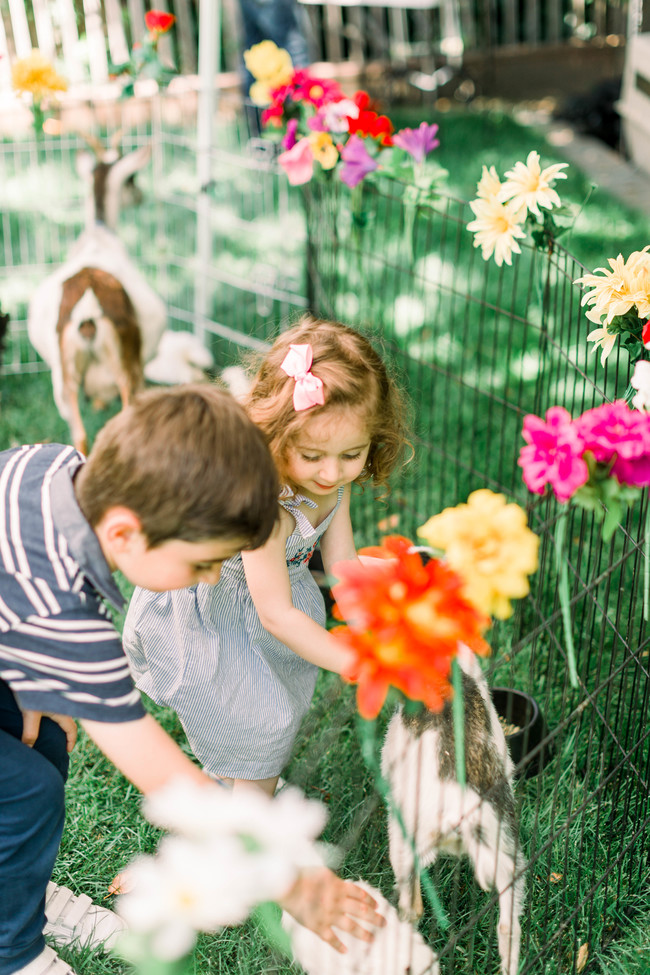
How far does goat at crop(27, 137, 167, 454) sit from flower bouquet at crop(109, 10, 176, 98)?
244mm

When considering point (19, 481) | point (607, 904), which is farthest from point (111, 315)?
point (607, 904)

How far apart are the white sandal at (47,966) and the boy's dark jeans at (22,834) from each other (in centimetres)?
1

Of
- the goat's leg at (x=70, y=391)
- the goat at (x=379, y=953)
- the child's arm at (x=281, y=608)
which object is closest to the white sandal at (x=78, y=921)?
the goat at (x=379, y=953)

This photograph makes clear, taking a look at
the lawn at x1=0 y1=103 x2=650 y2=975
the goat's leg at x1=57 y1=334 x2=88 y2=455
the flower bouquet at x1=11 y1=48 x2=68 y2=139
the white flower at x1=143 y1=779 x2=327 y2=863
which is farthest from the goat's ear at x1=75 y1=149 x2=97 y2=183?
the white flower at x1=143 y1=779 x2=327 y2=863

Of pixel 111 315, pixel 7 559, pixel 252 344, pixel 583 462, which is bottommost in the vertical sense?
pixel 252 344

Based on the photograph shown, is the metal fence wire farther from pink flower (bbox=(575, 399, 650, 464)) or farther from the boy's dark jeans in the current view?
the boy's dark jeans

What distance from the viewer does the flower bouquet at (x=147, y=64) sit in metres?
3.51

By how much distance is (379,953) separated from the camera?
136cm

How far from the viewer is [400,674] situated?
95 cm

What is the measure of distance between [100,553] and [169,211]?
15.0 feet

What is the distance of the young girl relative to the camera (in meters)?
1.75

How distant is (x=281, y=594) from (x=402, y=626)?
840mm

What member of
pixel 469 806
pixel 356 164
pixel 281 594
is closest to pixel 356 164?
pixel 356 164

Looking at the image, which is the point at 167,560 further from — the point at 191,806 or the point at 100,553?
the point at 191,806
